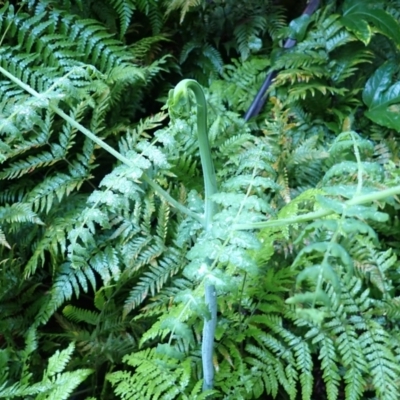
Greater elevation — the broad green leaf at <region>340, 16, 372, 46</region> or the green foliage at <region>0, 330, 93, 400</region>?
the broad green leaf at <region>340, 16, 372, 46</region>

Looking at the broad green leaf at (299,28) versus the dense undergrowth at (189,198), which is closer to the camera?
the dense undergrowth at (189,198)

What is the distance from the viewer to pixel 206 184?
865 mm

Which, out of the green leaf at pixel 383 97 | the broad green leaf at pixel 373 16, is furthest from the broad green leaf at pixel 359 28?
the green leaf at pixel 383 97

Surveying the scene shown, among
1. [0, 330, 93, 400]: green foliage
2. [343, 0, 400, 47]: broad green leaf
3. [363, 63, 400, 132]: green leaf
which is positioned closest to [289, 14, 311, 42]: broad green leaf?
[343, 0, 400, 47]: broad green leaf

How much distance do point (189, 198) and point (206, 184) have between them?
21cm

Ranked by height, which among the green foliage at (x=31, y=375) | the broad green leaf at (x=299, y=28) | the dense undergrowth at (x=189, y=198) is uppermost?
the broad green leaf at (x=299, y=28)

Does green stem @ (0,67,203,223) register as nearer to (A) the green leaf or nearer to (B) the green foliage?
(B) the green foliage

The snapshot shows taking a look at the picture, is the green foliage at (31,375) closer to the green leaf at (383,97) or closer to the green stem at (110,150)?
the green stem at (110,150)

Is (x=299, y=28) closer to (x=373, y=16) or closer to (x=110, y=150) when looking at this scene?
(x=373, y=16)

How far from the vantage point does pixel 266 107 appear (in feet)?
5.42

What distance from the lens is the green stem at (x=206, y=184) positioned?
2.46 feet

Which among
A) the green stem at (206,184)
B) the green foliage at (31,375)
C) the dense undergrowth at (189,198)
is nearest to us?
the green stem at (206,184)

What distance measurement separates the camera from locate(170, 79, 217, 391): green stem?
0.75m

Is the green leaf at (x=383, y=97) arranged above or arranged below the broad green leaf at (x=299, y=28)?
below
